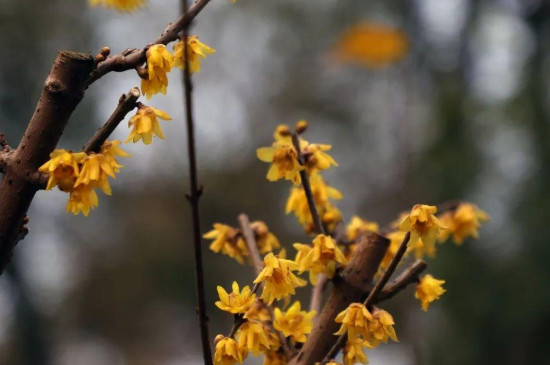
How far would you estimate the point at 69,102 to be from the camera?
0.75 m

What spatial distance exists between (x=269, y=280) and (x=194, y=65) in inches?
11.1

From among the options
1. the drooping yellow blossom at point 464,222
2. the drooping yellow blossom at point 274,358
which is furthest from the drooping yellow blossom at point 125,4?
the drooping yellow blossom at point 464,222

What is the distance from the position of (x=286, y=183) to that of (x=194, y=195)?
970 cm

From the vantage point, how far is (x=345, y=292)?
3.09 ft

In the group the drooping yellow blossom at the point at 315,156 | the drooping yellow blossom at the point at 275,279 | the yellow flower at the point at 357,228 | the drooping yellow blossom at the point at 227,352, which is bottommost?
the drooping yellow blossom at the point at 227,352

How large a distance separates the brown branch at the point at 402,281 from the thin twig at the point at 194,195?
0.83 ft

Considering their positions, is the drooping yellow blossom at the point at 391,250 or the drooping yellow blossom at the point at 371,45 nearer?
the drooping yellow blossom at the point at 391,250

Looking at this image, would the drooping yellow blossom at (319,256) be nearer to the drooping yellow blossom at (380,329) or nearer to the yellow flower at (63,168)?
the drooping yellow blossom at (380,329)

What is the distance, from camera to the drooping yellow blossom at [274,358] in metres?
0.90

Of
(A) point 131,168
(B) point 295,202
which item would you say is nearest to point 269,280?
(B) point 295,202

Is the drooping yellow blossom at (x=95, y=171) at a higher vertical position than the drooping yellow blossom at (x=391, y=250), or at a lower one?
lower

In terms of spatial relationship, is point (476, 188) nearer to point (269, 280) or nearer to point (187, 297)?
point (269, 280)

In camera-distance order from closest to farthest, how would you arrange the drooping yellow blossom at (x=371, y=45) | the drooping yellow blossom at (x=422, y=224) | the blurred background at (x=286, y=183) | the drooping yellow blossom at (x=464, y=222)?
1. the drooping yellow blossom at (x=422, y=224)
2. the drooping yellow blossom at (x=464, y=222)
3. the blurred background at (x=286, y=183)
4. the drooping yellow blossom at (x=371, y=45)

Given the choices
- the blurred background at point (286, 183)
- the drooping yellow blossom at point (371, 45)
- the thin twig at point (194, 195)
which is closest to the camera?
the thin twig at point (194, 195)
